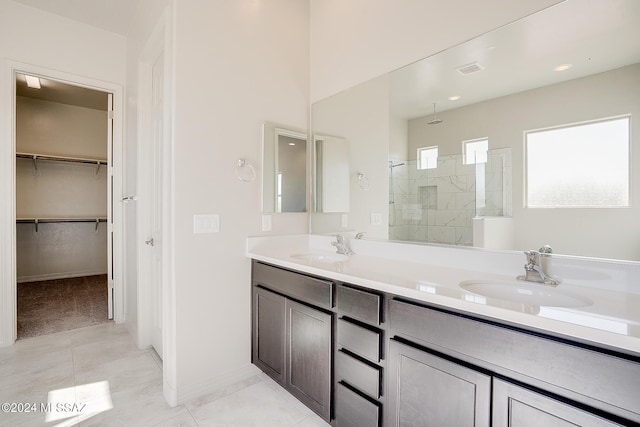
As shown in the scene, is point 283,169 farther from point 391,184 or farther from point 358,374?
point 358,374

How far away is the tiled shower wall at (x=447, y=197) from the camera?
152 centimetres

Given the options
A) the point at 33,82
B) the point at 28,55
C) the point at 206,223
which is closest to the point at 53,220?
the point at 33,82

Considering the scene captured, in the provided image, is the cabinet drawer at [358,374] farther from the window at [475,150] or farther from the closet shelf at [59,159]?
the closet shelf at [59,159]

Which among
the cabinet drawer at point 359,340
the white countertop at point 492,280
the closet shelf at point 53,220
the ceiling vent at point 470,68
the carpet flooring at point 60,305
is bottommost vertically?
the carpet flooring at point 60,305

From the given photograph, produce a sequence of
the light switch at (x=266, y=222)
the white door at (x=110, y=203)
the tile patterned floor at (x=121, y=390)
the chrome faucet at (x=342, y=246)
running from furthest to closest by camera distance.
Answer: the white door at (x=110, y=203) → the light switch at (x=266, y=222) → the chrome faucet at (x=342, y=246) → the tile patterned floor at (x=121, y=390)

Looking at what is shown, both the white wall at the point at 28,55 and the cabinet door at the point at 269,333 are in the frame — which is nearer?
the cabinet door at the point at 269,333

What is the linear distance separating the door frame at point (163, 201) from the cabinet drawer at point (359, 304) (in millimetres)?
1071

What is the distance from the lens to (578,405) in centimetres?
82

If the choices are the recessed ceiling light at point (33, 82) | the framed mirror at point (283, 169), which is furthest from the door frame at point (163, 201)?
the recessed ceiling light at point (33, 82)

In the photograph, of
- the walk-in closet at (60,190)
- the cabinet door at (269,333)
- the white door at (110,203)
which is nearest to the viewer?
the cabinet door at (269,333)

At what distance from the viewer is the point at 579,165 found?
4.27 feet

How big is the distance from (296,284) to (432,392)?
2.88 ft

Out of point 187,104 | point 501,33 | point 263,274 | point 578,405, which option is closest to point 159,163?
point 187,104

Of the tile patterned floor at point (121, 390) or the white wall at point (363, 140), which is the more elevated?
the white wall at point (363, 140)
